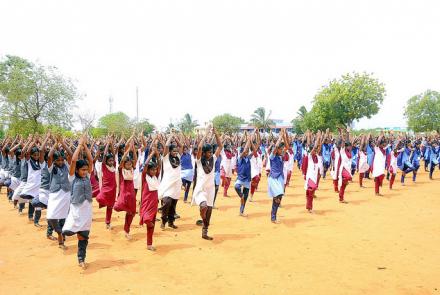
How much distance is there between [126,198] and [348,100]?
119ft

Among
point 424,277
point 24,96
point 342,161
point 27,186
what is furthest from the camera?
point 24,96

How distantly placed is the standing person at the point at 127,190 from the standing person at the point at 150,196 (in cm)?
53

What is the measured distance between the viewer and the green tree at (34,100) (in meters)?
27.6

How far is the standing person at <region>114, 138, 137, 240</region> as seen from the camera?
7648 millimetres

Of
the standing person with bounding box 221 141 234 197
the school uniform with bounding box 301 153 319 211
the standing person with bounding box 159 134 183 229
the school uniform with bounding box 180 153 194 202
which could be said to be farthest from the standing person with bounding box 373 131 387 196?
the standing person with bounding box 159 134 183 229

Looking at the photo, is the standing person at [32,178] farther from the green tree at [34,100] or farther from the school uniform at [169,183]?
the green tree at [34,100]

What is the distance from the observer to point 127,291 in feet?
17.0

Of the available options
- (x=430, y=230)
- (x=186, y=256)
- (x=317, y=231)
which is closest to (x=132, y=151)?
(x=186, y=256)

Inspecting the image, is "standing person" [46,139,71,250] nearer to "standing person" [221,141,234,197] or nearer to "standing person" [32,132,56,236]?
"standing person" [32,132,56,236]

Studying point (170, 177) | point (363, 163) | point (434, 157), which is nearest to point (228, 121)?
point (434, 157)

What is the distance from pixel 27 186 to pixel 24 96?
21.6 meters

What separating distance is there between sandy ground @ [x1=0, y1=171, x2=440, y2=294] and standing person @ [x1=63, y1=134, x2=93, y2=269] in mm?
436

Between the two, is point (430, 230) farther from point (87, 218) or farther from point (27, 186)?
point (27, 186)

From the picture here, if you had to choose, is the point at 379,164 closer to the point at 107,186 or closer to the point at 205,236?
the point at 205,236
